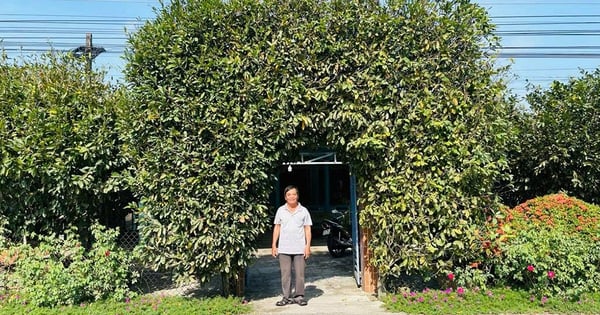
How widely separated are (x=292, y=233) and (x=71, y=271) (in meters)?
2.63

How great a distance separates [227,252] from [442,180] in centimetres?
265

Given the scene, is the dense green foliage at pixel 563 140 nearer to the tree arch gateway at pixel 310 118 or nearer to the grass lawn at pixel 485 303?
the tree arch gateway at pixel 310 118

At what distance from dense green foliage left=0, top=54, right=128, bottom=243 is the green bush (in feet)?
1.16

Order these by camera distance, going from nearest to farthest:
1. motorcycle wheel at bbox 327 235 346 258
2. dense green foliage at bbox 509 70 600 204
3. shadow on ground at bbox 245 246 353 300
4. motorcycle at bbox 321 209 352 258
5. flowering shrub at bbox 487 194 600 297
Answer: flowering shrub at bbox 487 194 600 297 < shadow on ground at bbox 245 246 353 300 < dense green foliage at bbox 509 70 600 204 < motorcycle at bbox 321 209 352 258 < motorcycle wheel at bbox 327 235 346 258

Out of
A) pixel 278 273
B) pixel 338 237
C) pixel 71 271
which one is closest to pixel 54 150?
pixel 71 271

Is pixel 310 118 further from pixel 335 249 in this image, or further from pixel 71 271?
pixel 335 249

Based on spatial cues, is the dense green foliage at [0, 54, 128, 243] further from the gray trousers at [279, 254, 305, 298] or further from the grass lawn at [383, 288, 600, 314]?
the grass lawn at [383, 288, 600, 314]

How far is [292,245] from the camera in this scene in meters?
5.50

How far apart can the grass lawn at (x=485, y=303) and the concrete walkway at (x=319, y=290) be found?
1.10 ft

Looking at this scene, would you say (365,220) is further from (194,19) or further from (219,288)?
(194,19)

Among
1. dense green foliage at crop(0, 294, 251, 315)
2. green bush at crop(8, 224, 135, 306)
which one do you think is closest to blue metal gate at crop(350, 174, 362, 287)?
dense green foliage at crop(0, 294, 251, 315)

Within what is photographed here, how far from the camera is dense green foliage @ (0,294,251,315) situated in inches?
199

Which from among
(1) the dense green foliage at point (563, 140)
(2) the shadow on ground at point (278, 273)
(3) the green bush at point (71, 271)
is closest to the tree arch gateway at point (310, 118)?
(3) the green bush at point (71, 271)

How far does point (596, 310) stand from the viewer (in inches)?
196
